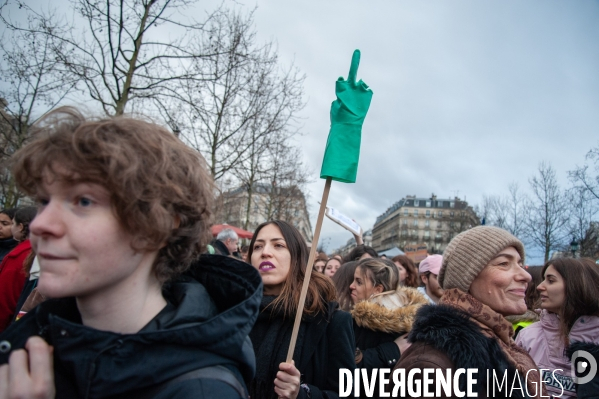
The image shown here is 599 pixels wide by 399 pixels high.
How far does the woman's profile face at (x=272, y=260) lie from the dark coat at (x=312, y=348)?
155 millimetres

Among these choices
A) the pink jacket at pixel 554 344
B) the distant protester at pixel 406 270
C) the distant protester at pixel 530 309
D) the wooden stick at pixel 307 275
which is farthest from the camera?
the distant protester at pixel 406 270

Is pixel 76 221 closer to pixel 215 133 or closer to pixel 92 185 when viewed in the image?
pixel 92 185

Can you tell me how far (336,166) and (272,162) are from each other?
13.5 meters

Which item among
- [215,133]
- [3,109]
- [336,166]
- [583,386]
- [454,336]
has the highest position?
[215,133]

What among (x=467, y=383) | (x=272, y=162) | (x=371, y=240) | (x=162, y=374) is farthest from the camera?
(x=371, y=240)

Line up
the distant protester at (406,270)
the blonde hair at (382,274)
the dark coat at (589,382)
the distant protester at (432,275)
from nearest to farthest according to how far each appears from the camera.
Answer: the dark coat at (589,382)
the blonde hair at (382,274)
the distant protester at (432,275)
the distant protester at (406,270)

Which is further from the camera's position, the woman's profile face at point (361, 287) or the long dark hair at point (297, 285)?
the woman's profile face at point (361, 287)

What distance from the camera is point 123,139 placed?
4.22 feet

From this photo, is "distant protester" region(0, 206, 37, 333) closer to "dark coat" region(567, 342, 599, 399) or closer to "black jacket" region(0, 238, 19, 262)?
"black jacket" region(0, 238, 19, 262)

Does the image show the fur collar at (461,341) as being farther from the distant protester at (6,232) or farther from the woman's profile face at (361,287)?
the distant protester at (6,232)

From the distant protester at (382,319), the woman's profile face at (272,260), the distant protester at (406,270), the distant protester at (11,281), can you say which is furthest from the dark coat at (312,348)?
the distant protester at (406,270)

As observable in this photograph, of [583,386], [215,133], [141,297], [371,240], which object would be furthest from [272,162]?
[371,240]

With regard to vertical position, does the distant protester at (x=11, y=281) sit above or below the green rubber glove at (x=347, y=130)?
below

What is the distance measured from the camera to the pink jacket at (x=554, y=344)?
3.30 meters
